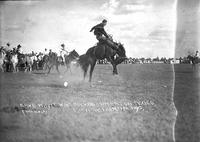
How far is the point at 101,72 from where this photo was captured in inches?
114

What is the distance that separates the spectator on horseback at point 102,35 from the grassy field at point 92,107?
0.26 metres

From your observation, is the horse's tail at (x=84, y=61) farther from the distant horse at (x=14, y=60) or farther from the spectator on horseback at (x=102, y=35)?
the distant horse at (x=14, y=60)

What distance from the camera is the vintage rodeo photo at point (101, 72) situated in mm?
2738

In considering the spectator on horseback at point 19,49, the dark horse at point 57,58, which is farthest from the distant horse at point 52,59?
the spectator on horseback at point 19,49

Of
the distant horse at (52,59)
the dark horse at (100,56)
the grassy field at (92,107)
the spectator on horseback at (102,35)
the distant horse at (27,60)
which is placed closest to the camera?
the grassy field at (92,107)

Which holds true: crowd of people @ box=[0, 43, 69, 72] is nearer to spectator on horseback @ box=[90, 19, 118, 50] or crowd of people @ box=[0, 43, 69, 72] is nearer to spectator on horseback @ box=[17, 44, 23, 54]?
spectator on horseback @ box=[17, 44, 23, 54]

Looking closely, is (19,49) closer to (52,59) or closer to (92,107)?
(52,59)

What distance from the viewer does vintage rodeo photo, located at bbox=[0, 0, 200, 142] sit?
2.74 m

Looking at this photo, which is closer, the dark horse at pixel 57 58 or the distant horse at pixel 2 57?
the dark horse at pixel 57 58

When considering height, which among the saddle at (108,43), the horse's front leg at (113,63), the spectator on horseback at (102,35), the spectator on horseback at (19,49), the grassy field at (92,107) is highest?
the spectator on horseback at (102,35)

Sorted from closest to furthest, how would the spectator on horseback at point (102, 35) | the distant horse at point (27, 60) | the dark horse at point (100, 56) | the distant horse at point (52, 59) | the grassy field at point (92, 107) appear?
1. the grassy field at point (92, 107)
2. the spectator on horseback at point (102, 35)
3. the dark horse at point (100, 56)
4. the distant horse at point (52, 59)
5. the distant horse at point (27, 60)

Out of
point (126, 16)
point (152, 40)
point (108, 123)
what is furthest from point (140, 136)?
point (126, 16)

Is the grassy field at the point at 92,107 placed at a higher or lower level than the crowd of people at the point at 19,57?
lower

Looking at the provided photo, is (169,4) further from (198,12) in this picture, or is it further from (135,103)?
(135,103)
